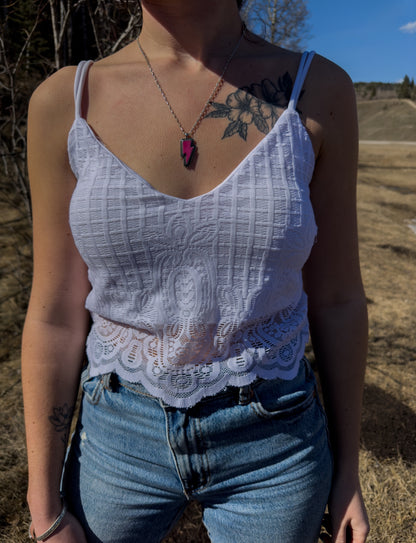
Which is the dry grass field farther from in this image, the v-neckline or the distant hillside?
the distant hillside

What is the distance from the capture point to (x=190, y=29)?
104cm

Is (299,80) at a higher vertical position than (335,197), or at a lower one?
higher

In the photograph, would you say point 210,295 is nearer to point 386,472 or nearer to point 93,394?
point 93,394

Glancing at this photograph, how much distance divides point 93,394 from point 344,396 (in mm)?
635

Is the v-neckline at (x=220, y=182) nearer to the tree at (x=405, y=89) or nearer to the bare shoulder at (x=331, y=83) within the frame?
the bare shoulder at (x=331, y=83)

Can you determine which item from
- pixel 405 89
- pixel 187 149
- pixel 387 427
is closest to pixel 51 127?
pixel 187 149

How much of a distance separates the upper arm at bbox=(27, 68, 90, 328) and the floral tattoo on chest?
0.35 meters

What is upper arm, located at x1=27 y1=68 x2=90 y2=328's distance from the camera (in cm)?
100

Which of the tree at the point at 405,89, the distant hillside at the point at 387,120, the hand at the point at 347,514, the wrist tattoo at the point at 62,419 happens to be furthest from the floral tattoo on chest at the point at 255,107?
the tree at the point at 405,89

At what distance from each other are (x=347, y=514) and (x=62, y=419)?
74 centimetres

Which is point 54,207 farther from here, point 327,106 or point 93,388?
point 327,106

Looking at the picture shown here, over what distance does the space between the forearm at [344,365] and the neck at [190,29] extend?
715 mm

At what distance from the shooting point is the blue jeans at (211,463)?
97 cm

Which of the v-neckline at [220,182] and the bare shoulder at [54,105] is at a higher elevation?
the bare shoulder at [54,105]
